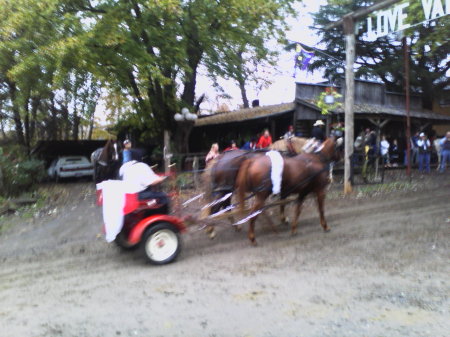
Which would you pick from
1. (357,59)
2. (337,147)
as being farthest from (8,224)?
(357,59)

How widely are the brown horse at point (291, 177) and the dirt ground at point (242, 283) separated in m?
0.74

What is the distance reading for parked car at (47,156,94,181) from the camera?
19062 millimetres

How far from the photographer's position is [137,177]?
19.8 ft

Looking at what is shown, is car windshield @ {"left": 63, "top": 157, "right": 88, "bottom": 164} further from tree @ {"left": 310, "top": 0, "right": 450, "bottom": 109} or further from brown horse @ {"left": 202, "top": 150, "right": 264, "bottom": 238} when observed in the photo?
tree @ {"left": 310, "top": 0, "right": 450, "bottom": 109}

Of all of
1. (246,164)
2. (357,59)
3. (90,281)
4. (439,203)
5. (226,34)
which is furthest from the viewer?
(357,59)

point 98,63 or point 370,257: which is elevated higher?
point 98,63

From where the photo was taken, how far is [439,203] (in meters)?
10.1

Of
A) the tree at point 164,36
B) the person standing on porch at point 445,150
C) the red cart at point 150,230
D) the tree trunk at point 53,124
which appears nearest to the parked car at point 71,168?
the tree at point 164,36

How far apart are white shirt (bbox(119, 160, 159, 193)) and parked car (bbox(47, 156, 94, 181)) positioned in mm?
14334

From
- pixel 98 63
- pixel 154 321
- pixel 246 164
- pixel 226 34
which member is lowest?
pixel 154 321

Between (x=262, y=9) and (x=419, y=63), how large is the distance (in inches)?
518

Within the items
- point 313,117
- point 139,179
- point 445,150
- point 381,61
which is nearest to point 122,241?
point 139,179

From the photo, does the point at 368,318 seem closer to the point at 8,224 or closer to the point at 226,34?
Answer: the point at 8,224

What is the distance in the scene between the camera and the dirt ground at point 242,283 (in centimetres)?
413
